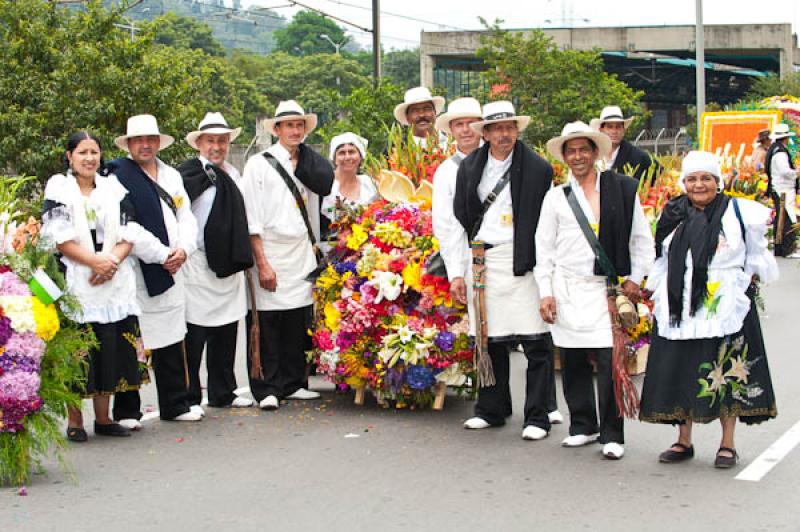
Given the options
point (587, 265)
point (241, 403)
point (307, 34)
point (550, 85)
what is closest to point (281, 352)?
point (241, 403)

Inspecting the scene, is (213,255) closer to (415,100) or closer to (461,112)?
(461,112)

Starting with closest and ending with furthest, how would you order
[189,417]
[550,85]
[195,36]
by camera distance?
[189,417]
[550,85]
[195,36]

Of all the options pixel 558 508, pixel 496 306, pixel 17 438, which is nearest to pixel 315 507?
pixel 558 508

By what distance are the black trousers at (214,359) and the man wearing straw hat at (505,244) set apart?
197 centimetres

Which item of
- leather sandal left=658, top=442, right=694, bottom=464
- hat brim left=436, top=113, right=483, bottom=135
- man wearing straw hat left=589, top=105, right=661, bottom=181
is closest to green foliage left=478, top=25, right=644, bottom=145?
man wearing straw hat left=589, top=105, right=661, bottom=181

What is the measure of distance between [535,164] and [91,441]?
330 cm

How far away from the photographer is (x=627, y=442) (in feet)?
24.5

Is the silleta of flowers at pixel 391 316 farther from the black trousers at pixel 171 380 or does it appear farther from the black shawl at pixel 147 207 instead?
the black shawl at pixel 147 207

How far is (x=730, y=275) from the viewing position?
662cm

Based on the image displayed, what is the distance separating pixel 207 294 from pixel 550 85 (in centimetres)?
2293

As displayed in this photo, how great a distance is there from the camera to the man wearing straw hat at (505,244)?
760 cm

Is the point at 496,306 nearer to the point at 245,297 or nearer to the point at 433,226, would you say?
the point at 433,226

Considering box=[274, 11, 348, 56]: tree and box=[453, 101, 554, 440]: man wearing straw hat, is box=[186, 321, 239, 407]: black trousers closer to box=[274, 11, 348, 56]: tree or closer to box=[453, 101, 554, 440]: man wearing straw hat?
box=[453, 101, 554, 440]: man wearing straw hat

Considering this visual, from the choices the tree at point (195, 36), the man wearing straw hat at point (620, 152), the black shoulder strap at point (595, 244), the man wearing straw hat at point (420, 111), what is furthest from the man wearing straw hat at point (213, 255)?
the tree at point (195, 36)
